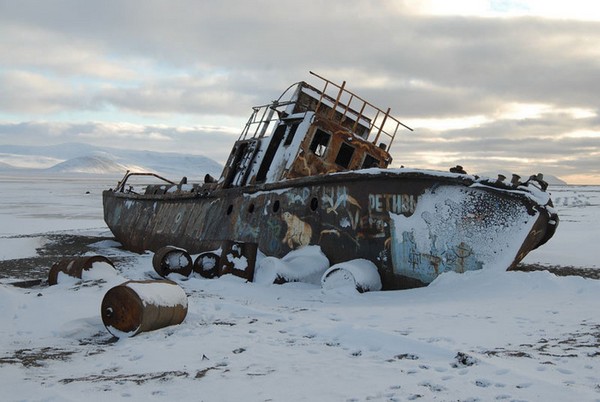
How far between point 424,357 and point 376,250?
3677 millimetres

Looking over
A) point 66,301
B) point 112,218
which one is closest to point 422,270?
point 66,301

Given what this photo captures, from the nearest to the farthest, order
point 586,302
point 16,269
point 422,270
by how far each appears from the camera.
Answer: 1. point 586,302
2. point 422,270
3. point 16,269

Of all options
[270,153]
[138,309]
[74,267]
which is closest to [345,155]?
[270,153]

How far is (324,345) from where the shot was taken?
4938 millimetres

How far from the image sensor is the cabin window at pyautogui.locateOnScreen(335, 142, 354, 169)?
450 inches


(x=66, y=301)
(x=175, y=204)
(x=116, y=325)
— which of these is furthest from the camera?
(x=175, y=204)

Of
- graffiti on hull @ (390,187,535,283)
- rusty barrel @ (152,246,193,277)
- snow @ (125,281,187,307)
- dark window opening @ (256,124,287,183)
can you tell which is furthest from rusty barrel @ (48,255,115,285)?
graffiti on hull @ (390,187,535,283)

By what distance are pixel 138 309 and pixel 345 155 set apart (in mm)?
6808

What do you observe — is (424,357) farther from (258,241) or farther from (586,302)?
(258,241)

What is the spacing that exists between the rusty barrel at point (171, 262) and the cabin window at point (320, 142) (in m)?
3.35

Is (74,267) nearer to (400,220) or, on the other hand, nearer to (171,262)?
(171,262)

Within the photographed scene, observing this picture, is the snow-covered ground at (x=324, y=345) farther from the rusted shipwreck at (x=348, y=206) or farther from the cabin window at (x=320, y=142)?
the cabin window at (x=320, y=142)

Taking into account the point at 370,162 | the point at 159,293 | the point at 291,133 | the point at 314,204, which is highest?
the point at 291,133

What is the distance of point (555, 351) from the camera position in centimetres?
439
